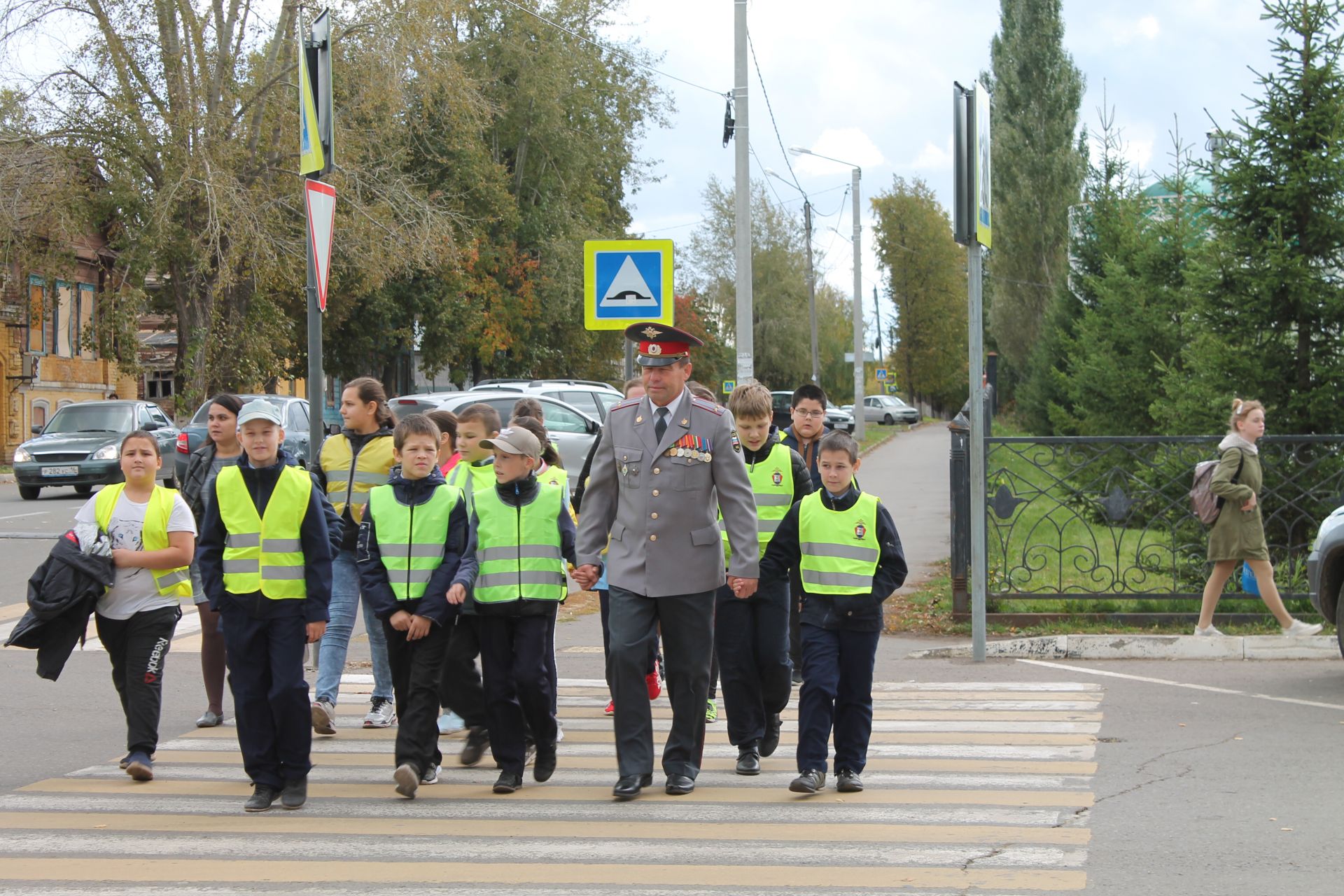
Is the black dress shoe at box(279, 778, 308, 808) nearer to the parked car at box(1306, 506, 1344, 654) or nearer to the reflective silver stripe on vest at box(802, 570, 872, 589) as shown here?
the reflective silver stripe on vest at box(802, 570, 872, 589)

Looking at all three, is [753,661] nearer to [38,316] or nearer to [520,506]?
[520,506]

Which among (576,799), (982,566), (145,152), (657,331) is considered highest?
(145,152)

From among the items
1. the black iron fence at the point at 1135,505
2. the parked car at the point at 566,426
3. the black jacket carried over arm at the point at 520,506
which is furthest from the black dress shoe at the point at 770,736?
the parked car at the point at 566,426

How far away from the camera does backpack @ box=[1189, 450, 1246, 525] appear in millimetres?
10109

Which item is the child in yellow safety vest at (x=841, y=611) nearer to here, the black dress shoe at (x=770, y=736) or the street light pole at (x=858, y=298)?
the black dress shoe at (x=770, y=736)

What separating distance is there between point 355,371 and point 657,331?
43.3 meters

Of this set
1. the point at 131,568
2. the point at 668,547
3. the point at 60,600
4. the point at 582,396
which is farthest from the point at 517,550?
the point at 582,396

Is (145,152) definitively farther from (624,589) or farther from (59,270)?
(624,589)

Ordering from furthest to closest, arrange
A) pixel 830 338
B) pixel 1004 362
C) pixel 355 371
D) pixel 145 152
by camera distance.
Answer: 1. pixel 830 338
2. pixel 1004 362
3. pixel 355 371
4. pixel 145 152

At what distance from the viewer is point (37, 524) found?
20500 millimetres

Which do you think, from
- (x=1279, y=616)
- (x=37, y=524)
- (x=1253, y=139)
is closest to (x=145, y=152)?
(x=37, y=524)

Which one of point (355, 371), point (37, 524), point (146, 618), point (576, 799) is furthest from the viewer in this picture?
point (355, 371)

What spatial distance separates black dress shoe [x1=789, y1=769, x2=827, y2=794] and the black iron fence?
4.89 m

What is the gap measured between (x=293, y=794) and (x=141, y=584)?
135 cm
